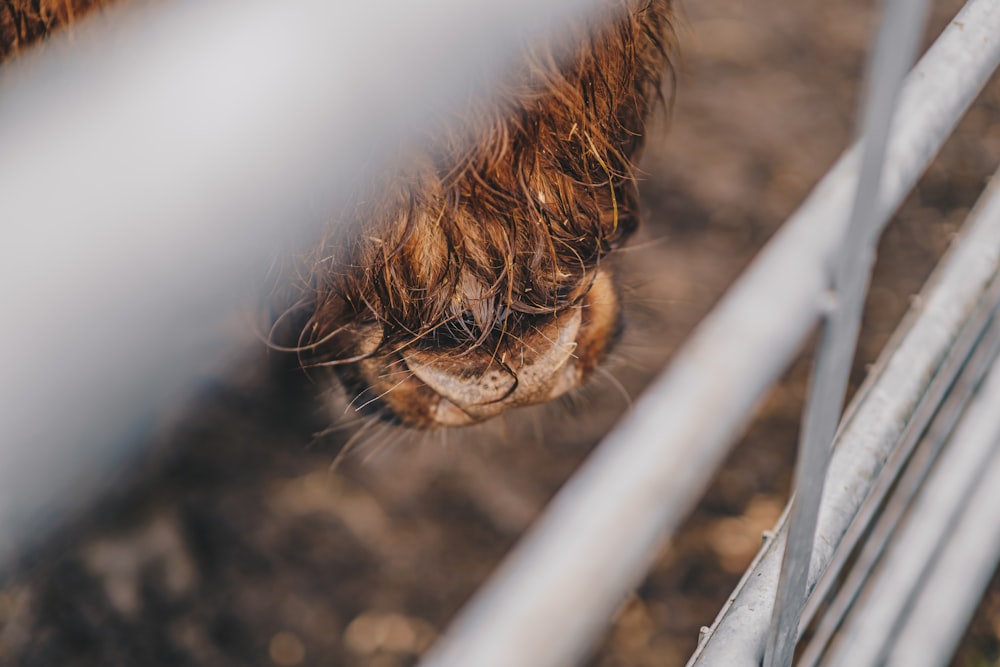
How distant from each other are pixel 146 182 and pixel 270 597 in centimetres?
140

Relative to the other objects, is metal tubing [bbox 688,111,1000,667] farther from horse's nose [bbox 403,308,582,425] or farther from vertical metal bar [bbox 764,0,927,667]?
horse's nose [bbox 403,308,582,425]

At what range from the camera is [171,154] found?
22 centimetres

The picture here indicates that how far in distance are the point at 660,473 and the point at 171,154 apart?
19 centimetres

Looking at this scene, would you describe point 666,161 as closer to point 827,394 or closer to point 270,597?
point 270,597

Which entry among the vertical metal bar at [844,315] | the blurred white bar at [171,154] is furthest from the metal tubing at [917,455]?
the blurred white bar at [171,154]

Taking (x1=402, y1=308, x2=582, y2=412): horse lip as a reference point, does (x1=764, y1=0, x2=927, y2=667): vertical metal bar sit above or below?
above

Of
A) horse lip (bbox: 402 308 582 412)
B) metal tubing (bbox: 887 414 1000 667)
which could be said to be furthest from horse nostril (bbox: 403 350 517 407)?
metal tubing (bbox: 887 414 1000 667)

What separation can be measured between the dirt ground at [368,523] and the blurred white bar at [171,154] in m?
1.08

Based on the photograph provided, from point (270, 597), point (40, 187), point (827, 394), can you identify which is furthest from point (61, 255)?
point (270, 597)

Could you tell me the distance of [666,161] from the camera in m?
1.91

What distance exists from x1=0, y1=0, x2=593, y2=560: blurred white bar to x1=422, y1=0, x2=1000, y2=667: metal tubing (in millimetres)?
134

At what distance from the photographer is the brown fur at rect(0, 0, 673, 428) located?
1.88 feet

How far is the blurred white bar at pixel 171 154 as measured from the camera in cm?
21

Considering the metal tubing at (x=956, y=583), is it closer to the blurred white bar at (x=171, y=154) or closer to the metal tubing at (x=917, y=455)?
the metal tubing at (x=917, y=455)
